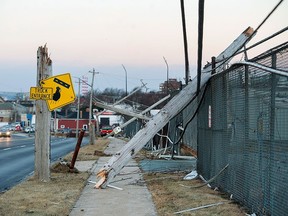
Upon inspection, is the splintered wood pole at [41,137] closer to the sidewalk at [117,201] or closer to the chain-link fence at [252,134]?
the sidewalk at [117,201]

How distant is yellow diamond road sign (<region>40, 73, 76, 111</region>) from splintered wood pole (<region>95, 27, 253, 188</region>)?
2.16 metres

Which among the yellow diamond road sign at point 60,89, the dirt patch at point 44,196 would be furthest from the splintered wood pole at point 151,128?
the yellow diamond road sign at point 60,89

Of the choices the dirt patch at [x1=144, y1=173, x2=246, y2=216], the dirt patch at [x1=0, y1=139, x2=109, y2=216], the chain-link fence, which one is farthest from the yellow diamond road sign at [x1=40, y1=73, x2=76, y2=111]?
the chain-link fence

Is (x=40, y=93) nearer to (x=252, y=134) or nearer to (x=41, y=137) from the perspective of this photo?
(x=41, y=137)

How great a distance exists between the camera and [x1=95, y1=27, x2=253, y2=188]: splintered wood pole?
1034 centimetres

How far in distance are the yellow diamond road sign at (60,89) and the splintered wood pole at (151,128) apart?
2.16 metres

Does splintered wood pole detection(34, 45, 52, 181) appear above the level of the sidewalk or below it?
above

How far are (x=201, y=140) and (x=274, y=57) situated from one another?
5546 millimetres

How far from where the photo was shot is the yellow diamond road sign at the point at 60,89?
38.2ft

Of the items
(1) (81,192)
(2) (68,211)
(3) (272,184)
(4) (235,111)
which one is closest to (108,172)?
(1) (81,192)

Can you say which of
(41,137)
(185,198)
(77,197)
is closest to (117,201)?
(77,197)

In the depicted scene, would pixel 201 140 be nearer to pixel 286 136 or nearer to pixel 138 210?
pixel 138 210

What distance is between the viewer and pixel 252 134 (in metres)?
7.27

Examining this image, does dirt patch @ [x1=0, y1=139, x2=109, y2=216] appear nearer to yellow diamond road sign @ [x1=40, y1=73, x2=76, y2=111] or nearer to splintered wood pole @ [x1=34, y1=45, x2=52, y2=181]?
splintered wood pole @ [x1=34, y1=45, x2=52, y2=181]
